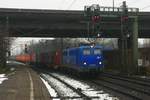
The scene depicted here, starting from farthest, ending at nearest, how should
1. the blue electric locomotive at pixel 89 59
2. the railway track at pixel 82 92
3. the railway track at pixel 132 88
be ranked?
1. the blue electric locomotive at pixel 89 59
2. the railway track at pixel 132 88
3. the railway track at pixel 82 92

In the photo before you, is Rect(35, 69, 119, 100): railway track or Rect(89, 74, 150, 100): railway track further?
Rect(89, 74, 150, 100): railway track

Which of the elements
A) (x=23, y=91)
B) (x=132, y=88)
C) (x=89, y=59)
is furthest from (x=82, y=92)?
(x=89, y=59)

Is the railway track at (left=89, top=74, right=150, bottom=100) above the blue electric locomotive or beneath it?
beneath

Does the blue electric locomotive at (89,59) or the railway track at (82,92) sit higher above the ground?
the blue electric locomotive at (89,59)

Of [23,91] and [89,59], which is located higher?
[89,59]

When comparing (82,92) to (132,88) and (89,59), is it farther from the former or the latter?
(89,59)

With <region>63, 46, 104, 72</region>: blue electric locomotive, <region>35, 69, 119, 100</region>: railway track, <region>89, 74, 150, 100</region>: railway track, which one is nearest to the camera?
<region>35, 69, 119, 100</region>: railway track

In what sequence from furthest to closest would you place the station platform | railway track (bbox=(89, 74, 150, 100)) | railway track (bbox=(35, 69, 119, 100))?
railway track (bbox=(89, 74, 150, 100)), the station platform, railway track (bbox=(35, 69, 119, 100))

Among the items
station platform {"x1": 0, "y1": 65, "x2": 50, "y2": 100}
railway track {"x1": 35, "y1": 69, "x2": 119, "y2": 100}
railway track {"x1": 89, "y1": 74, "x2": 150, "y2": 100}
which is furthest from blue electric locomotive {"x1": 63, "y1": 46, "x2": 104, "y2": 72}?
railway track {"x1": 35, "y1": 69, "x2": 119, "y2": 100}

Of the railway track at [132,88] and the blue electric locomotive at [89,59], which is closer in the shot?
the railway track at [132,88]

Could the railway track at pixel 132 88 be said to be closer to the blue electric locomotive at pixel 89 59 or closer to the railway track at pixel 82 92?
the railway track at pixel 82 92

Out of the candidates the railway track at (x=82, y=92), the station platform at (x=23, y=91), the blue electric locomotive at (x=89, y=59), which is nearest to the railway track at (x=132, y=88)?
the railway track at (x=82, y=92)

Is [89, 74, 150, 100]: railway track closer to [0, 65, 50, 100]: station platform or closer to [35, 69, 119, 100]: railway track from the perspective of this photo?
[35, 69, 119, 100]: railway track

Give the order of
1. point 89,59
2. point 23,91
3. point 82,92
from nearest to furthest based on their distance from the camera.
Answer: point 82,92
point 23,91
point 89,59
